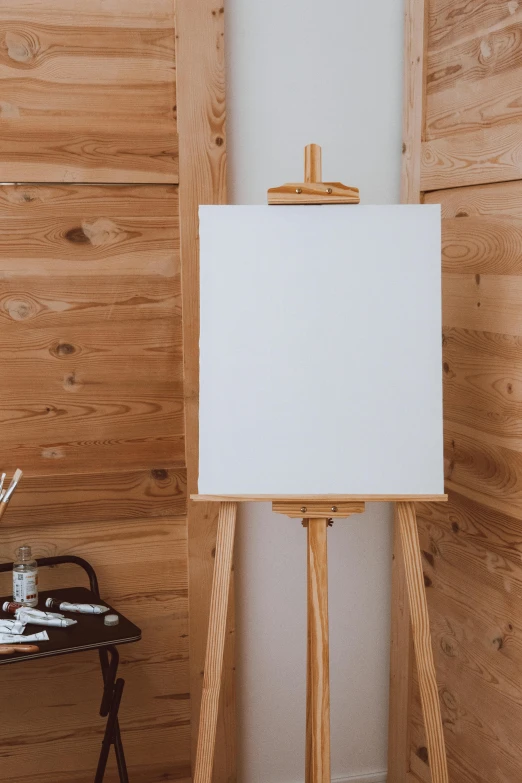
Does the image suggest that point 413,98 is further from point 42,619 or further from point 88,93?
point 42,619

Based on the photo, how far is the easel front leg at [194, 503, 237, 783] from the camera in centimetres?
158

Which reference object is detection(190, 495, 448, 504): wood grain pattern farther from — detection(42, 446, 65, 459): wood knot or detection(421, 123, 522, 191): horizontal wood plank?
detection(421, 123, 522, 191): horizontal wood plank

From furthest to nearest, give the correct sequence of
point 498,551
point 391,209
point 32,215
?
point 32,215 < point 498,551 < point 391,209

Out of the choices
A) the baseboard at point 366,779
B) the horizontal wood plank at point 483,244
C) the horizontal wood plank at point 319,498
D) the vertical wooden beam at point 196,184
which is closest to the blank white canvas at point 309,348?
the horizontal wood plank at point 319,498

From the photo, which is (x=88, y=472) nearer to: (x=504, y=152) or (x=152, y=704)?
(x=152, y=704)

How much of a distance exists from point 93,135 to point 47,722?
136 cm

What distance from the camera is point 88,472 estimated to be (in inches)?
75.9

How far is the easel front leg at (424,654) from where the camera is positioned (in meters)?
1.56

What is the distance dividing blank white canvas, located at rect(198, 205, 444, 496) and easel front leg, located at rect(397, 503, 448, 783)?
11cm

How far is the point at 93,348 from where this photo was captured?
192cm

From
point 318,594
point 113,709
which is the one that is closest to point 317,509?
point 318,594

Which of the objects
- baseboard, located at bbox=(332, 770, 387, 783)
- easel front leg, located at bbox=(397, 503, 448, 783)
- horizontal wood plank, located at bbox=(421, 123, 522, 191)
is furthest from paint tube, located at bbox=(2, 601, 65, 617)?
horizontal wood plank, located at bbox=(421, 123, 522, 191)

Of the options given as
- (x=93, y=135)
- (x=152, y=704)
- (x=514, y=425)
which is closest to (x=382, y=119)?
(x=93, y=135)

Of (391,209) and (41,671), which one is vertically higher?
(391,209)
